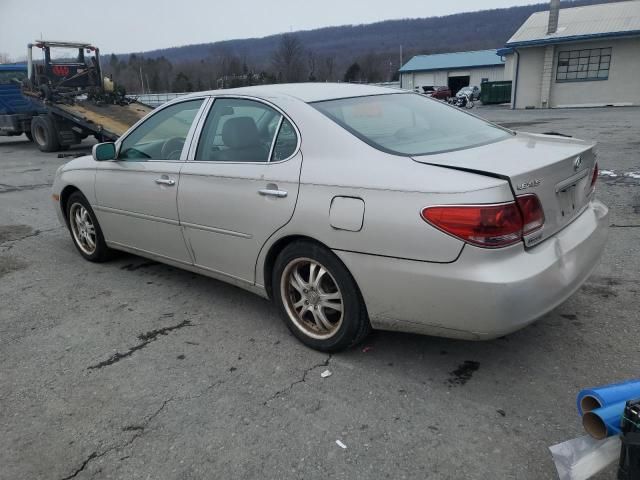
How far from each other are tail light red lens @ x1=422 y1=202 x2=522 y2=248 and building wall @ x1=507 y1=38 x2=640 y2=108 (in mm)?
26467

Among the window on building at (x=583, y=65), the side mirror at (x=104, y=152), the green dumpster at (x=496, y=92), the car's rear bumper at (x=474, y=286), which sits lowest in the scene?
the car's rear bumper at (x=474, y=286)

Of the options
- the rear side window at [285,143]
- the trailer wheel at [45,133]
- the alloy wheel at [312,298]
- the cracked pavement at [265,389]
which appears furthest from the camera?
the trailer wheel at [45,133]

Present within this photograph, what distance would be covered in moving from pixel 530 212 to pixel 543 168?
0.88 ft

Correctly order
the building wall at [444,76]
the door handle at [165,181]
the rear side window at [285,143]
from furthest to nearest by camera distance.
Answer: the building wall at [444,76], the door handle at [165,181], the rear side window at [285,143]

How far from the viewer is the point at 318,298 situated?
3.15 metres

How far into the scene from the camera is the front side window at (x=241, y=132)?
131 inches

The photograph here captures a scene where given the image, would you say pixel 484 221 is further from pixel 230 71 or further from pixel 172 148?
pixel 230 71

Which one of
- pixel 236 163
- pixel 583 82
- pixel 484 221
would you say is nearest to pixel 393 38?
pixel 583 82

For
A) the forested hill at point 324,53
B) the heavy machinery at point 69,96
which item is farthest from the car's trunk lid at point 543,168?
the forested hill at point 324,53

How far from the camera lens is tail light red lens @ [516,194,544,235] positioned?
2527mm

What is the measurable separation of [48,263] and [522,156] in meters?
4.52

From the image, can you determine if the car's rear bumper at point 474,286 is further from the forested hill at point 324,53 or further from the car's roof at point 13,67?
the forested hill at point 324,53

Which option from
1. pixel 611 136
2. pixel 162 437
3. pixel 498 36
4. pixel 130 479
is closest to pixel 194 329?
pixel 162 437

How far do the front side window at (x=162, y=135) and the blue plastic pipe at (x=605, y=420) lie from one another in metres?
3.14
